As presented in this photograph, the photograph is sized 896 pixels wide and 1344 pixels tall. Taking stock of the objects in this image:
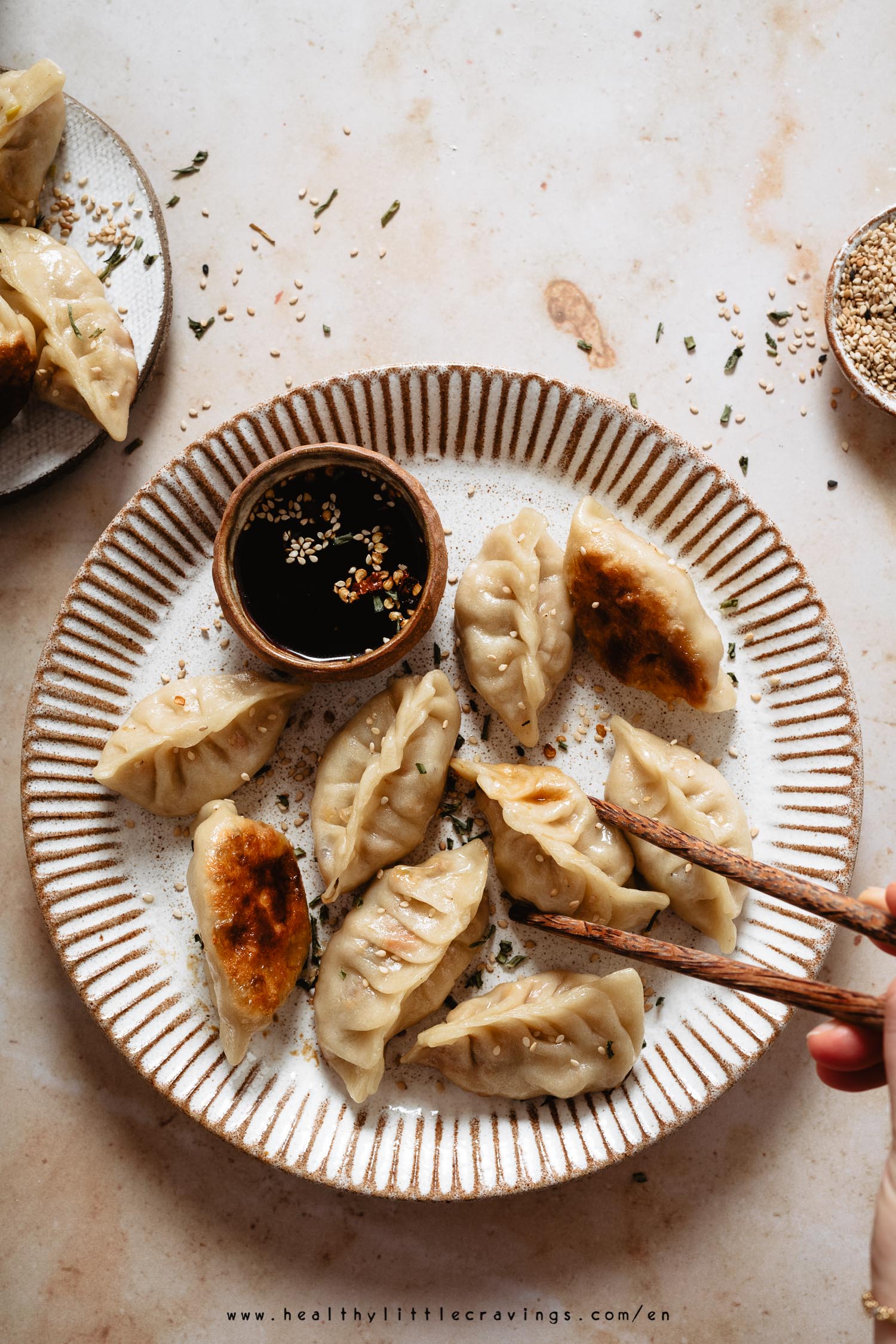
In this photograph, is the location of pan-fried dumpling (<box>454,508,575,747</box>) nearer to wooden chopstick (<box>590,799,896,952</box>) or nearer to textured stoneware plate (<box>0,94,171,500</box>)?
wooden chopstick (<box>590,799,896,952</box>)

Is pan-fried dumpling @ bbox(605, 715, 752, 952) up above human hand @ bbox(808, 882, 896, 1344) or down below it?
below

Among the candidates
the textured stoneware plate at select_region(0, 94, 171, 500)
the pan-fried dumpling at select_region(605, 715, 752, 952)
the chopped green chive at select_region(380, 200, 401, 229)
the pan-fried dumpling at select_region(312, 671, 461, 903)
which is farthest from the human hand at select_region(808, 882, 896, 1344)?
the textured stoneware plate at select_region(0, 94, 171, 500)

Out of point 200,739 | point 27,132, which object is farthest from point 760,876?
point 27,132

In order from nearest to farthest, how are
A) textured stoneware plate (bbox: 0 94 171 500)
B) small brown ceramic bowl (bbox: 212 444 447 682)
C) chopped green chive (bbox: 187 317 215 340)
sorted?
small brown ceramic bowl (bbox: 212 444 447 682) → textured stoneware plate (bbox: 0 94 171 500) → chopped green chive (bbox: 187 317 215 340)

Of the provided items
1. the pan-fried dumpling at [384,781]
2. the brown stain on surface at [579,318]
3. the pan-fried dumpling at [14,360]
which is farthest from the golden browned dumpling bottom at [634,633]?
the pan-fried dumpling at [14,360]

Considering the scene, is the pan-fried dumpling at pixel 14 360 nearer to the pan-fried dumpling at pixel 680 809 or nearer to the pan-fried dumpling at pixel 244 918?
the pan-fried dumpling at pixel 244 918

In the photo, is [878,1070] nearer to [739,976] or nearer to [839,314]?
[739,976]

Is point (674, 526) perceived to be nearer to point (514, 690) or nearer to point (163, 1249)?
point (514, 690)
